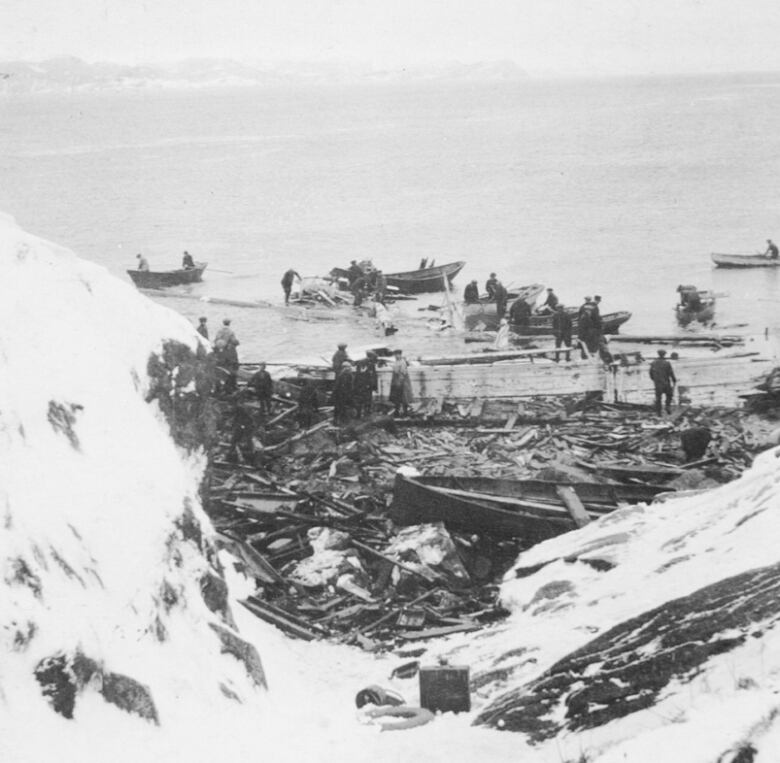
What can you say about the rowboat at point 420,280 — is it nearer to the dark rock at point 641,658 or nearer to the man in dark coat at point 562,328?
the man in dark coat at point 562,328

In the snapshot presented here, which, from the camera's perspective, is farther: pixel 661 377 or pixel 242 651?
pixel 661 377

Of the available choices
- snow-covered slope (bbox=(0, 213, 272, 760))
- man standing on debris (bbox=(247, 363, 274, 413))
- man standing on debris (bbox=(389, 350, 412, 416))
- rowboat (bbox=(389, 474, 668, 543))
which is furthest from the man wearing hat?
snow-covered slope (bbox=(0, 213, 272, 760))

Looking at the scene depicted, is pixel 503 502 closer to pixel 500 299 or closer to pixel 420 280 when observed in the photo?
pixel 500 299

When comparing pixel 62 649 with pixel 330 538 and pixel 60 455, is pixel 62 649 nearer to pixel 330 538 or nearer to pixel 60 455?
pixel 60 455

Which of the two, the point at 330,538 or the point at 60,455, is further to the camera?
the point at 330,538

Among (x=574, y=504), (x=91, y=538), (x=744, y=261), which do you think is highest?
(x=744, y=261)

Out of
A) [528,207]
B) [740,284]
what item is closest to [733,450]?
[740,284]

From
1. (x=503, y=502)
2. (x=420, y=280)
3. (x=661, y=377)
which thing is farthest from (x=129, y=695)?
(x=420, y=280)

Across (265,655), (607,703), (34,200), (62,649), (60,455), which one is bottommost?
(265,655)

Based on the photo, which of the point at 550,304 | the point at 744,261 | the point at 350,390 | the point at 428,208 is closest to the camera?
the point at 350,390
